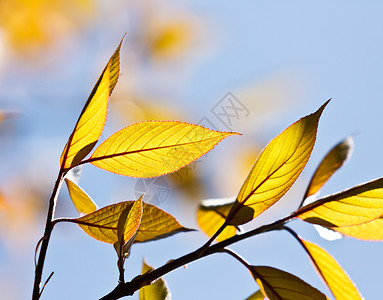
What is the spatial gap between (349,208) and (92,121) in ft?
0.80

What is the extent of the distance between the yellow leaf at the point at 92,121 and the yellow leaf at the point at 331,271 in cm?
24

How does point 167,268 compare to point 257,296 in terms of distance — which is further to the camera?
point 257,296

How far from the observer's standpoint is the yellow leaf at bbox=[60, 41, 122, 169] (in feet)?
1.13

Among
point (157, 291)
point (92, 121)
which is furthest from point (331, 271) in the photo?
point (92, 121)

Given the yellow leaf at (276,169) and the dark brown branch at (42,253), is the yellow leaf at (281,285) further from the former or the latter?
the dark brown branch at (42,253)

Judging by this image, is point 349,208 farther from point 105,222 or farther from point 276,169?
point 105,222

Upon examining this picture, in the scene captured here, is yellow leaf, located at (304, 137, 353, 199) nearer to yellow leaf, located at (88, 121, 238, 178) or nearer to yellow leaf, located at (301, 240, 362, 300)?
yellow leaf, located at (301, 240, 362, 300)

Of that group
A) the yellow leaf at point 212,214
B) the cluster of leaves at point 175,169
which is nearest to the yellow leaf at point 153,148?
the cluster of leaves at point 175,169

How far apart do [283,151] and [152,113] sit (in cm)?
103

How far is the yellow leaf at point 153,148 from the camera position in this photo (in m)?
0.36

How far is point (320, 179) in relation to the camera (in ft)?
1.68

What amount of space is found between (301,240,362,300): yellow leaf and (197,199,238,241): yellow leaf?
85 millimetres

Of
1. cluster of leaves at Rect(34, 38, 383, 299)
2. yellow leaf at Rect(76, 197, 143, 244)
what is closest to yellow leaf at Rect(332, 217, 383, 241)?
cluster of leaves at Rect(34, 38, 383, 299)

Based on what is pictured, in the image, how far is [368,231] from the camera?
0.43 m
